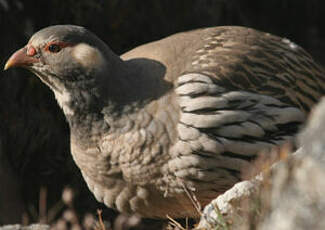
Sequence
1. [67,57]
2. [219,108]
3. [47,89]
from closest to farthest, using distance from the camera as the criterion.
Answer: [219,108] → [67,57] → [47,89]

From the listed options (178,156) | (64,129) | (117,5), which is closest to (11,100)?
(64,129)

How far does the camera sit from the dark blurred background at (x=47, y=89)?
342 inches

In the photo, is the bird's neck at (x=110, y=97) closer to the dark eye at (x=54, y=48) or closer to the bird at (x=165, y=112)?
the bird at (x=165, y=112)

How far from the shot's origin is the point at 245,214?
3.87 m

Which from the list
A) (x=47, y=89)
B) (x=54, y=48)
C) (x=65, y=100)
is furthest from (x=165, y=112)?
(x=47, y=89)

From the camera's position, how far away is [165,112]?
19.3ft

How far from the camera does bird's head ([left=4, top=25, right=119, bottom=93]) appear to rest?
19.5 ft

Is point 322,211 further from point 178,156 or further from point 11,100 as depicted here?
point 11,100

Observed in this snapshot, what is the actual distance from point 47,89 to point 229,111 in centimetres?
427

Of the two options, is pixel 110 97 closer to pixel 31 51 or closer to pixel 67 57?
pixel 67 57

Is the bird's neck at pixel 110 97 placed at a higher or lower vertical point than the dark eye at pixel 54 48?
lower

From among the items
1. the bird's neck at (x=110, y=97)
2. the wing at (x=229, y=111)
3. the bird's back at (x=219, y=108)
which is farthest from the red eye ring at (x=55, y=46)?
the wing at (x=229, y=111)

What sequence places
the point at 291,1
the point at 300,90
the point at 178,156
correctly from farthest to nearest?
the point at 291,1
the point at 300,90
the point at 178,156

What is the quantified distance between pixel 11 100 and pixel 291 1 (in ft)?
19.7
